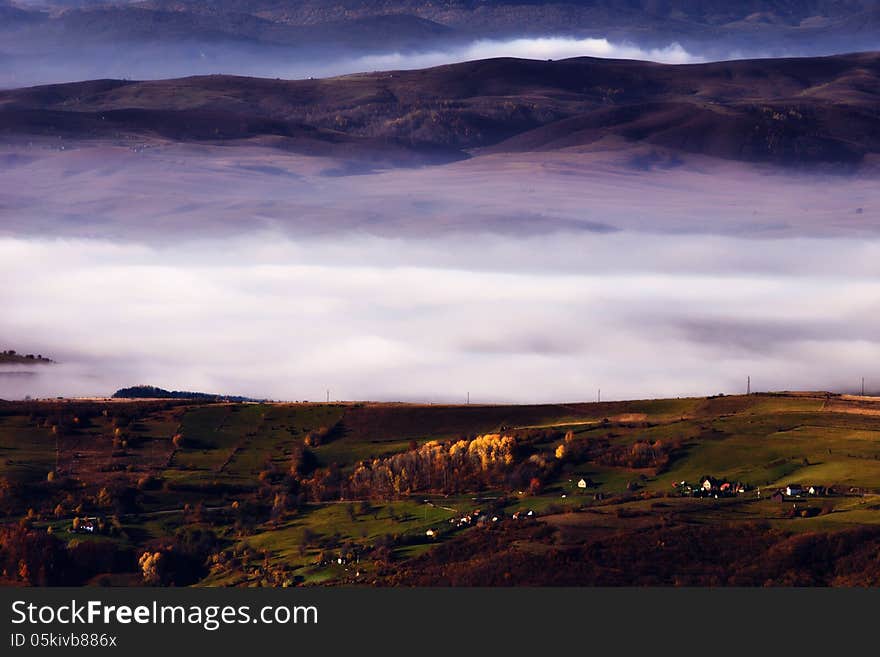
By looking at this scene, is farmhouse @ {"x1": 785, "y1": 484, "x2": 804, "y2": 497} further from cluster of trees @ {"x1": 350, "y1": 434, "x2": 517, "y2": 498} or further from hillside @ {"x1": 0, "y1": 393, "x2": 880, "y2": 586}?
cluster of trees @ {"x1": 350, "y1": 434, "x2": 517, "y2": 498}

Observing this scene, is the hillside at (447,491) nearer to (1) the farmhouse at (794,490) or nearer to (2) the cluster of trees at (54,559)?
(2) the cluster of trees at (54,559)

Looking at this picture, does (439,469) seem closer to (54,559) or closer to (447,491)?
(447,491)

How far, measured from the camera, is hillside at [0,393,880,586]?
96812 mm

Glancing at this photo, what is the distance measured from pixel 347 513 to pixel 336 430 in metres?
28.9

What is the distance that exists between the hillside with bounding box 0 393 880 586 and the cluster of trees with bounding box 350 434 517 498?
7.0 inches

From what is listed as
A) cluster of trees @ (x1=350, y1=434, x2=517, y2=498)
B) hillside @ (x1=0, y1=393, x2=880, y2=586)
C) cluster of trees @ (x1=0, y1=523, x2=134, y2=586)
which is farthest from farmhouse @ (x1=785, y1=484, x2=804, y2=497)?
cluster of trees @ (x1=0, y1=523, x2=134, y2=586)

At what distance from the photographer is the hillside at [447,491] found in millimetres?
96812

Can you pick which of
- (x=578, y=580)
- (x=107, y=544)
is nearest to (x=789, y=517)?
(x=578, y=580)

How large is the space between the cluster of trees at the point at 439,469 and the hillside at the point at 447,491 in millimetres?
177

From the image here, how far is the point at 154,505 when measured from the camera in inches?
4926

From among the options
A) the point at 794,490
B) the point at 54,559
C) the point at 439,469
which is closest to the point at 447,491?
the point at 439,469

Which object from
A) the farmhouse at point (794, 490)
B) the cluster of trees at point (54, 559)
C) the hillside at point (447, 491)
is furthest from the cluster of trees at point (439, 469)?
the farmhouse at point (794, 490)

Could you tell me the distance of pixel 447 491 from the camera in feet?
407

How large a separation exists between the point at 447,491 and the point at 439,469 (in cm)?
504
